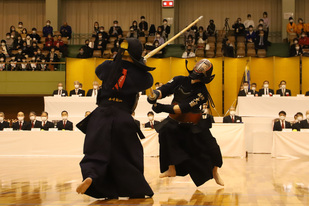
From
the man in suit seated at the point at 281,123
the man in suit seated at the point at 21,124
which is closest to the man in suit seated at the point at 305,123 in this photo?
the man in suit seated at the point at 281,123

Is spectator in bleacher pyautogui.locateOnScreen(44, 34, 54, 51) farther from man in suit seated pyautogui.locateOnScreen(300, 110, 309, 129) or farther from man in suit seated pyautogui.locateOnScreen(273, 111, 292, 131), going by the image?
man in suit seated pyautogui.locateOnScreen(300, 110, 309, 129)

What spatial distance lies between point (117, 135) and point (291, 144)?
10.4m

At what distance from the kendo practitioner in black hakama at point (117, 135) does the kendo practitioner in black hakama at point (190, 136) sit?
3.96ft

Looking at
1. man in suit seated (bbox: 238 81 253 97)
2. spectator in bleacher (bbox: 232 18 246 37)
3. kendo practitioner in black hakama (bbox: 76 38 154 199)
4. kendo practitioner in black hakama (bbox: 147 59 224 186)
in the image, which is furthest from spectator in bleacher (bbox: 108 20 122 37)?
kendo practitioner in black hakama (bbox: 76 38 154 199)

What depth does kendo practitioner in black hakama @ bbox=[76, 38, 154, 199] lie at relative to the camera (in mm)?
5027

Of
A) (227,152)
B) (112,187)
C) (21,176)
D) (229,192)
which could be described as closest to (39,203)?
(112,187)

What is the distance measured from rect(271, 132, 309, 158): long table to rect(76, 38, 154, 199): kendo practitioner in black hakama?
32.8 ft

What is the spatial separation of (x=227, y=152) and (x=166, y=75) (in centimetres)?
790

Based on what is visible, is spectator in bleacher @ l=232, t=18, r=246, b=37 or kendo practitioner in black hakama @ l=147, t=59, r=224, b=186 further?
spectator in bleacher @ l=232, t=18, r=246, b=37

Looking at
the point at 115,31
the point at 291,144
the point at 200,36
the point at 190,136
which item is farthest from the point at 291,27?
the point at 190,136

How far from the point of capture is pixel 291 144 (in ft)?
47.3

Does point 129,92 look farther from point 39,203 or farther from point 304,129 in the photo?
point 304,129

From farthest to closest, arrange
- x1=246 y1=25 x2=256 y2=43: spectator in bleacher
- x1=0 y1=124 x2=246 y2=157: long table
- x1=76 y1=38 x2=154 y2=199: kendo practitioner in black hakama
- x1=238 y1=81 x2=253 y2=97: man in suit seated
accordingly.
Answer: x1=246 y1=25 x2=256 y2=43: spectator in bleacher → x1=238 y1=81 x2=253 y2=97: man in suit seated → x1=0 y1=124 x2=246 y2=157: long table → x1=76 y1=38 x2=154 y2=199: kendo practitioner in black hakama

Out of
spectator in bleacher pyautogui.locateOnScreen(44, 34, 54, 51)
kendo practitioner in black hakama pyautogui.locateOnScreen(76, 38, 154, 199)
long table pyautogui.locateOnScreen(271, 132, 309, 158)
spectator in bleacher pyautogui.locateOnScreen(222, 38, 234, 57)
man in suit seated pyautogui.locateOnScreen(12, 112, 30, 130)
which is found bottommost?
long table pyautogui.locateOnScreen(271, 132, 309, 158)
